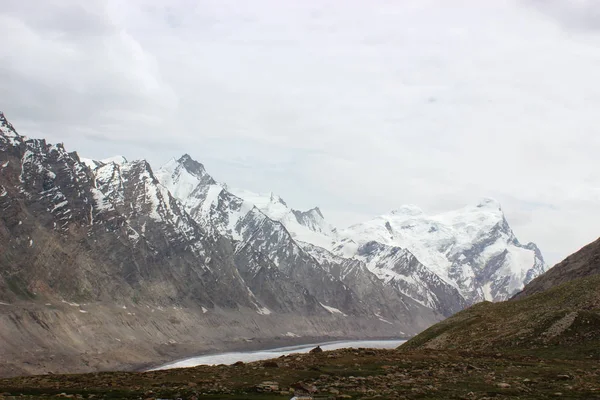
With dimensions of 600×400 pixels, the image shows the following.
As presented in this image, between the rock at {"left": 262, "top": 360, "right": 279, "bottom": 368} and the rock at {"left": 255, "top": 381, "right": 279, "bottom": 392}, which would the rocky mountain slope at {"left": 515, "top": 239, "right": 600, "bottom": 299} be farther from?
the rock at {"left": 255, "top": 381, "right": 279, "bottom": 392}

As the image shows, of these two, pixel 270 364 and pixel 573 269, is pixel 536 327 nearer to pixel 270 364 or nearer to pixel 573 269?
pixel 270 364

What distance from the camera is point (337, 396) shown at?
39.5 metres

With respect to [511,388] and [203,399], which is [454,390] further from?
[203,399]

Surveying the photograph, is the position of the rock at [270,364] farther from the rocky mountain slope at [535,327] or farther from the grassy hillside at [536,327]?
the rocky mountain slope at [535,327]

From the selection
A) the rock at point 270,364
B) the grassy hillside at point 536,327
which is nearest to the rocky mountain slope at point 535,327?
the grassy hillside at point 536,327

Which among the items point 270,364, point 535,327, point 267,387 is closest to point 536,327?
point 535,327

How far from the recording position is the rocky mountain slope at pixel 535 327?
67062 mm

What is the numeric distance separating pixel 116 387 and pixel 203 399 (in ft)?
29.5

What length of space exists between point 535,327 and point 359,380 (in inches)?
1370

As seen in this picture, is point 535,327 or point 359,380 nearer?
point 359,380

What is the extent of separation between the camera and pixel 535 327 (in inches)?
2896

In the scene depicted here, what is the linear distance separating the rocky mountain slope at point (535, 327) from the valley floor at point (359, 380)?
7.48 meters

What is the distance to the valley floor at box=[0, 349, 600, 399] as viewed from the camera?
41031 mm

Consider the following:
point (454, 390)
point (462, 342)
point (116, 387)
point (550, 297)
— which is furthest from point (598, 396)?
point (550, 297)
